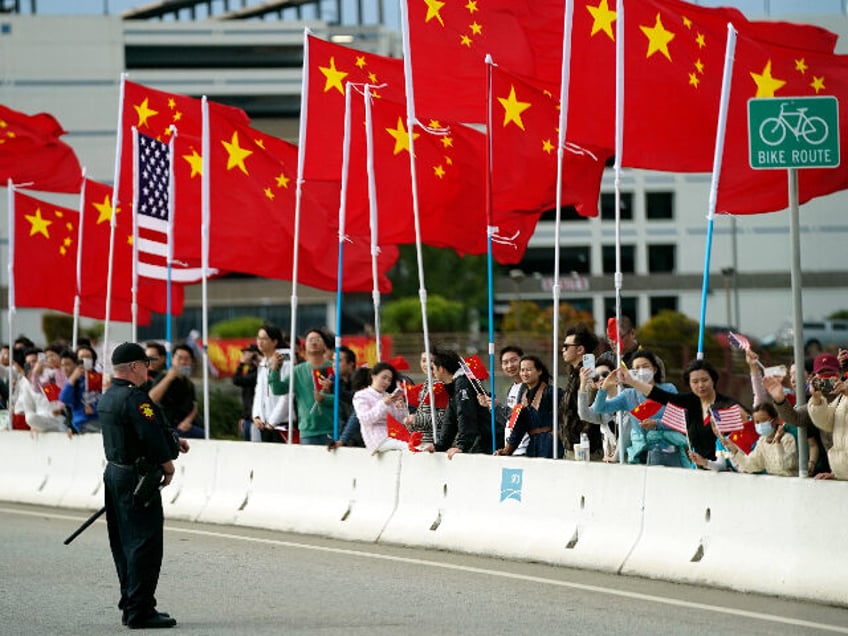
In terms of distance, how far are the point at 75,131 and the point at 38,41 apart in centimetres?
494

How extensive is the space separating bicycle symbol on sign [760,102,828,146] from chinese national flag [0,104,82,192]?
1556 centimetres

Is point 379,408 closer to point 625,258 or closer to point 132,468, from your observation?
point 132,468

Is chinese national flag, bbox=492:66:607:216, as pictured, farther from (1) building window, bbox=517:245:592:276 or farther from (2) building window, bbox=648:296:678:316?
(1) building window, bbox=517:245:592:276

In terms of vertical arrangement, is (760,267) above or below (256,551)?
above

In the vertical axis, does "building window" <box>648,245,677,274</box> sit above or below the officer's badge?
above

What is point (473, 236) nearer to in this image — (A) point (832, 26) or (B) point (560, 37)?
(B) point (560, 37)

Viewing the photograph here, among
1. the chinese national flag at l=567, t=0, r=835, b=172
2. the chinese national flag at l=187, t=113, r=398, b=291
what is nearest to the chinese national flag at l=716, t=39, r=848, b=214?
the chinese national flag at l=567, t=0, r=835, b=172

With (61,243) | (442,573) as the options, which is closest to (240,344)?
(61,243)

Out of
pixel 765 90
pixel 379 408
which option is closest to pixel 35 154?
pixel 379 408

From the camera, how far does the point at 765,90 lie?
1540cm

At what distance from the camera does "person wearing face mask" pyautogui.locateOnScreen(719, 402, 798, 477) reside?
1265 cm

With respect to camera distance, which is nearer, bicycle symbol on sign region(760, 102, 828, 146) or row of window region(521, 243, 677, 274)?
bicycle symbol on sign region(760, 102, 828, 146)

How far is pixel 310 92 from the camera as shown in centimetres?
2011

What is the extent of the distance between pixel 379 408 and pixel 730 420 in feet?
13.4
